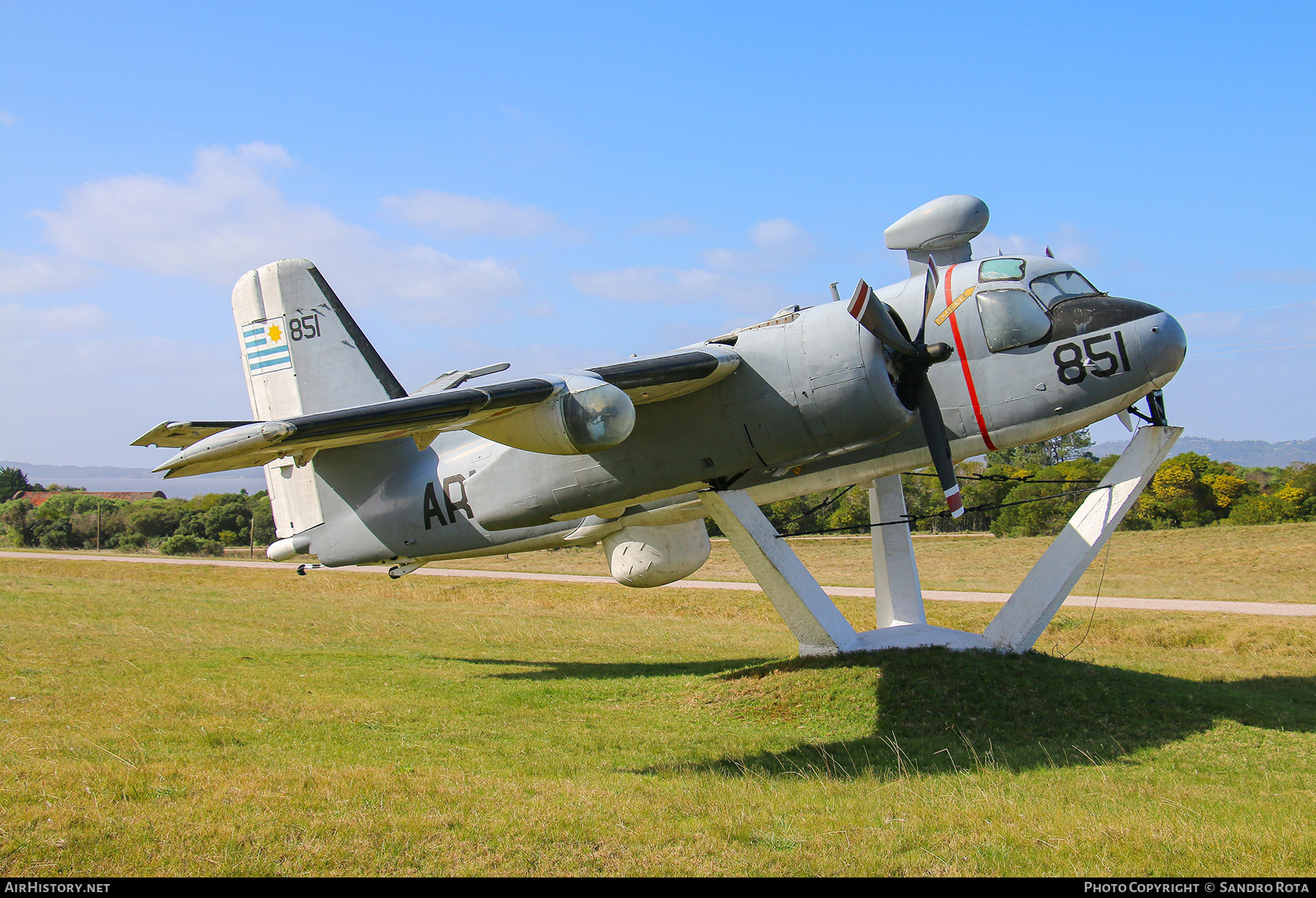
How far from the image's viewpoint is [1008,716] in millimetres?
11672

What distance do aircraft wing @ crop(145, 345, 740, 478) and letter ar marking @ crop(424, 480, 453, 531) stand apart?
481 cm

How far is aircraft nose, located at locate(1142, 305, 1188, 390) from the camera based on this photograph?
476 inches

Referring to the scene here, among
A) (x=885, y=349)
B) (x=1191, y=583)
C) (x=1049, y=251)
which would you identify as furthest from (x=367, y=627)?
(x=1191, y=583)

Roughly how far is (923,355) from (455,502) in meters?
8.31

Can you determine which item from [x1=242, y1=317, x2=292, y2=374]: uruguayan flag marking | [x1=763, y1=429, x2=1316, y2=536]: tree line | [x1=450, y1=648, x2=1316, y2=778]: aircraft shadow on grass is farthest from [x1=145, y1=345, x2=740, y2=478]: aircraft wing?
[x1=763, y1=429, x2=1316, y2=536]: tree line

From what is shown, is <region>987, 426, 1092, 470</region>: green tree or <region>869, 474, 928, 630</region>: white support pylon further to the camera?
<region>987, 426, 1092, 470</region>: green tree

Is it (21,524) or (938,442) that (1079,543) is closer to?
(938,442)

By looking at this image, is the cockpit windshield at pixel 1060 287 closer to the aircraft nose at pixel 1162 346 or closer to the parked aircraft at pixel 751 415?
the parked aircraft at pixel 751 415

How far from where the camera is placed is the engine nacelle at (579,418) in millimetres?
9805

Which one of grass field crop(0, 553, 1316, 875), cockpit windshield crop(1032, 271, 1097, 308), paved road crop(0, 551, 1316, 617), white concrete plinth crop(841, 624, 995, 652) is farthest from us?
paved road crop(0, 551, 1316, 617)

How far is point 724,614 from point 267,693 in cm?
1707

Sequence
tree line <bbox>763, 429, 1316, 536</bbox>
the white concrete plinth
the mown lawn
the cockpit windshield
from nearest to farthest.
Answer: the cockpit windshield
the white concrete plinth
the mown lawn
tree line <bbox>763, 429, 1316, 536</bbox>

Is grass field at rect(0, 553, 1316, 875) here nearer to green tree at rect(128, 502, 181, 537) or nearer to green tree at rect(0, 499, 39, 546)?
green tree at rect(128, 502, 181, 537)

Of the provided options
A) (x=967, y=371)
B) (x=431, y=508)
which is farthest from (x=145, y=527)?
(x=967, y=371)
